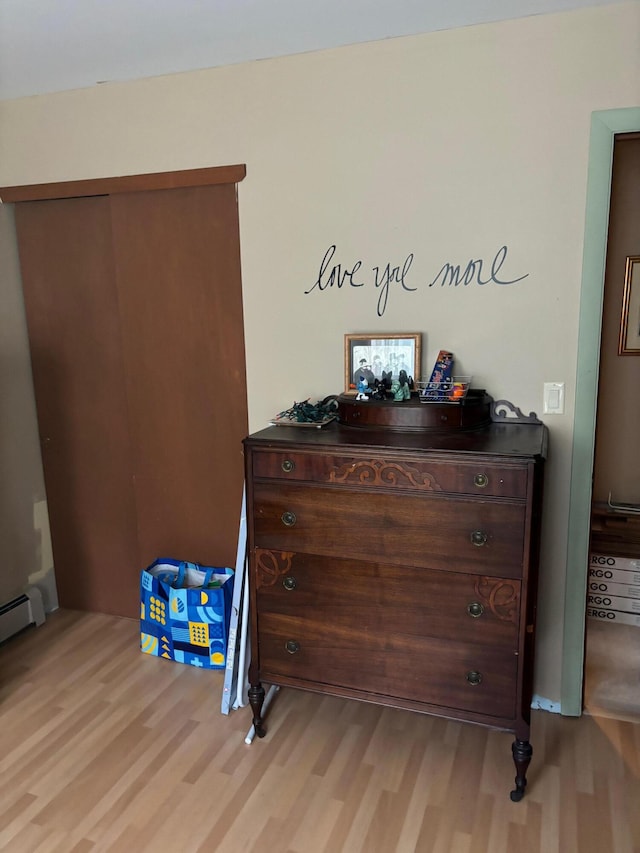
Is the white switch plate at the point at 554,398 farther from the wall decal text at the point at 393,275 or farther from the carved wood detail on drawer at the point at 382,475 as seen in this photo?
the carved wood detail on drawer at the point at 382,475

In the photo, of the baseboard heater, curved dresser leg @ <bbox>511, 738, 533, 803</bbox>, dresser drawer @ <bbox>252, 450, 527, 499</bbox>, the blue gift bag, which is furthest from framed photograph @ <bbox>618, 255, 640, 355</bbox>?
the baseboard heater

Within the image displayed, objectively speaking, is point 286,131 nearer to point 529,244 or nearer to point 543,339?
point 529,244

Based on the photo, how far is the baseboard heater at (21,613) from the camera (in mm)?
2748

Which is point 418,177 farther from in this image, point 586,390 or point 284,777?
point 284,777

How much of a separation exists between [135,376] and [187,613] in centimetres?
101

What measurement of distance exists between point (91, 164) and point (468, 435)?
6.11ft

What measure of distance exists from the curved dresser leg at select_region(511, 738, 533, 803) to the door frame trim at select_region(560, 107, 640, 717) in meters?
0.47

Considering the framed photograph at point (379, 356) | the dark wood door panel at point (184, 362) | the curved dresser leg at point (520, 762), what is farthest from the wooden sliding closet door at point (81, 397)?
the curved dresser leg at point (520, 762)

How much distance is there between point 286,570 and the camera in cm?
200

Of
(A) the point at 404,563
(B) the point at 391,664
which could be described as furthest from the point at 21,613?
(A) the point at 404,563

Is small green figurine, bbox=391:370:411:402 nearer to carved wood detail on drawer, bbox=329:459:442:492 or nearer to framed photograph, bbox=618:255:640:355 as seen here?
carved wood detail on drawer, bbox=329:459:442:492

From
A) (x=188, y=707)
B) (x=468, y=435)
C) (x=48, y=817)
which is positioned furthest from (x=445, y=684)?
(x=48, y=817)

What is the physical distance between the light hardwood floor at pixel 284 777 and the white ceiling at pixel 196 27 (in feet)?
7.59

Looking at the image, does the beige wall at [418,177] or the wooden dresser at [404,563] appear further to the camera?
the beige wall at [418,177]
